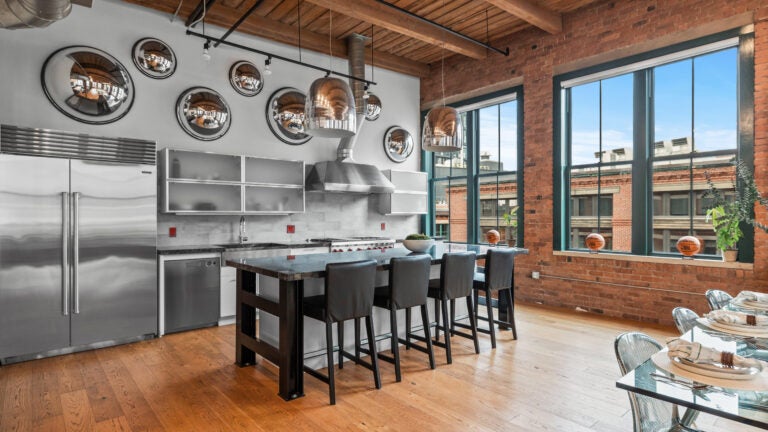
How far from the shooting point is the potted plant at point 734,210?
4191 millimetres

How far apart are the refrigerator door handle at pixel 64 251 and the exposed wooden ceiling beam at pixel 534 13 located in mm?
4745

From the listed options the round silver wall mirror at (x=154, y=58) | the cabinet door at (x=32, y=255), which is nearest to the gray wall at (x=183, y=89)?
the round silver wall mirror at (x=154, y=58)

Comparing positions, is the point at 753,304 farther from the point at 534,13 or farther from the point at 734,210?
the point at 534,13

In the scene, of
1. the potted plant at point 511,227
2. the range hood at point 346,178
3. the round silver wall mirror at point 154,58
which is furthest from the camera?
the potted plant at point 511,227

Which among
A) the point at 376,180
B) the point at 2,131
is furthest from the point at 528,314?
the point at 2,131

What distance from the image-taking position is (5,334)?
377 cm

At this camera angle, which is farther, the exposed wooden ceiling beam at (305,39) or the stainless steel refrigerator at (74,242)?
the exposed wooden ceiling beam at (305,39)

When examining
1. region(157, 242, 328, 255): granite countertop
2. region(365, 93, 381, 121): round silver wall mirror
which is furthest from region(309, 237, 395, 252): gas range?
region(365, 93, 381, 121): round silver wall mirror

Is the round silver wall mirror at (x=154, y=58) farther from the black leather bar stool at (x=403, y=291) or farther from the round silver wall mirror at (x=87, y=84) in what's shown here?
the black leather bar stool at (x=403, y=291)

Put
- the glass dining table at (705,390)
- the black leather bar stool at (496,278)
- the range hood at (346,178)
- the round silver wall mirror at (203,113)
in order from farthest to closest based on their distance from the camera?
the range hood at (346,178)
the round silver wall mirror at (203,113)
the black leather bar stool at (496,278)
the glass dining table at (705,390)

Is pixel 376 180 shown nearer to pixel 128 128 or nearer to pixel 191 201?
pixel 191 201

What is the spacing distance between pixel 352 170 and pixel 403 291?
337 centimetres

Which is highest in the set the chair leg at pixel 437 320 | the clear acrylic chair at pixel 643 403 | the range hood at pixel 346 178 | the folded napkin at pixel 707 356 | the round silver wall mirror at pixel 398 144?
the round silver wall mirror at pixel 398 144

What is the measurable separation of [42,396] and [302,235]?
3720mm
